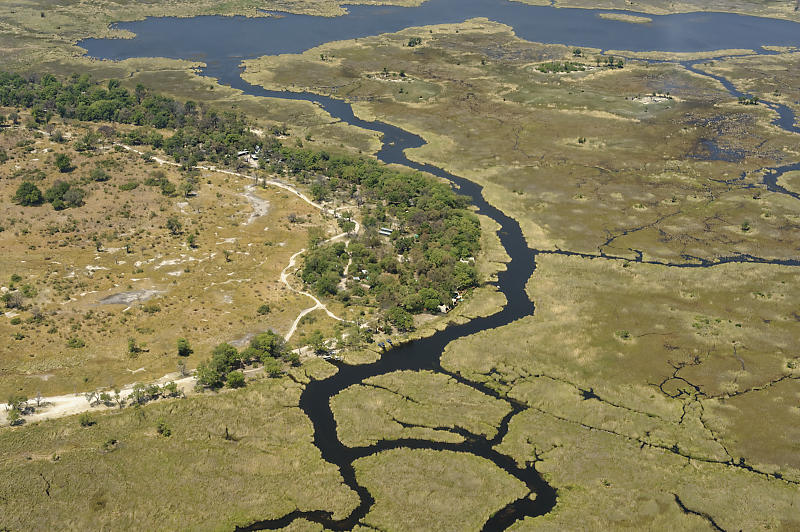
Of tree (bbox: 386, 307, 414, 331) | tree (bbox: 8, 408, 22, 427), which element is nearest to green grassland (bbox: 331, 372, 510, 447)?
tree (bbox: 386, 307, 414, 331)

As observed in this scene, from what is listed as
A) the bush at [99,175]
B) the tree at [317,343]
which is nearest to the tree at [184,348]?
the tree at [317,343]

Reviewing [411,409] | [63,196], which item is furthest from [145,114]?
[411,409]

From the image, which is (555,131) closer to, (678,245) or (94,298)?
(678,245)

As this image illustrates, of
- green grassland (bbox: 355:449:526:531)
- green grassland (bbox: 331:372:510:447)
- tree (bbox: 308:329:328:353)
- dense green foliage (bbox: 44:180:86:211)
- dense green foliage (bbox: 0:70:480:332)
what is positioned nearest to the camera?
green grassland (bbox: 355:449:526:531)

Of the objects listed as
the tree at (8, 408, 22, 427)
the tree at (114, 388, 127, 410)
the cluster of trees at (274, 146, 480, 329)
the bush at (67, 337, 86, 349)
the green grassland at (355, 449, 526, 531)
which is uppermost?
the cluster of trees at (274, 146, 480, 329)

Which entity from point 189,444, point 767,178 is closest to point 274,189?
point 189,444

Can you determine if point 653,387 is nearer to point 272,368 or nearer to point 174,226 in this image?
point 272,368

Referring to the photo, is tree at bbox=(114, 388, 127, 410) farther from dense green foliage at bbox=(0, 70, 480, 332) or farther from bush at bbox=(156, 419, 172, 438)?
dense green foliage at bbox=(0, 70, 480, 332)
